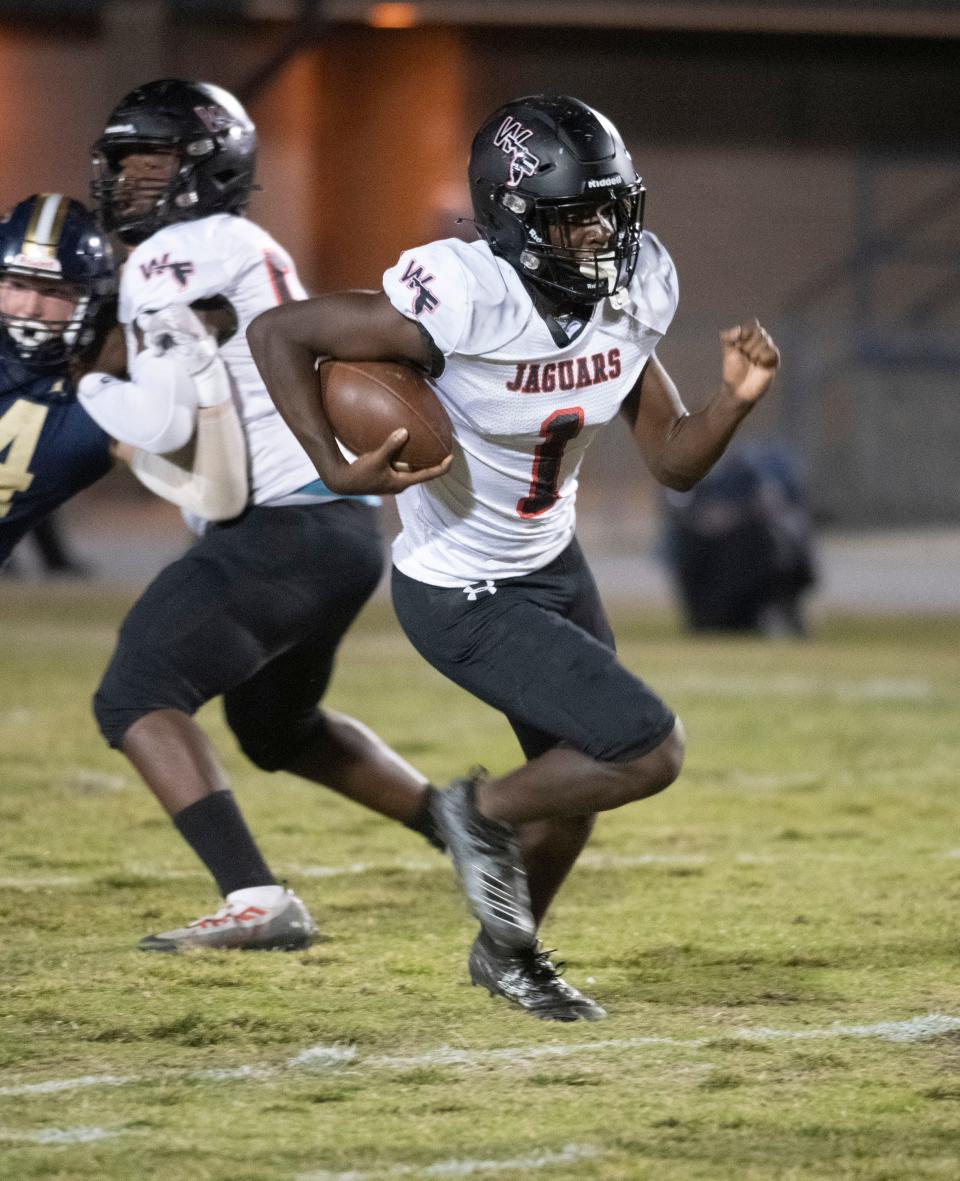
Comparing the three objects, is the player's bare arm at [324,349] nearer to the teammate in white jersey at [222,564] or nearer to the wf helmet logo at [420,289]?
the wf helmet logo at [420,289]

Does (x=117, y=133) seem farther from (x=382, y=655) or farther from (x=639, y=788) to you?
(x=382, y=655)

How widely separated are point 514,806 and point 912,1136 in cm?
106

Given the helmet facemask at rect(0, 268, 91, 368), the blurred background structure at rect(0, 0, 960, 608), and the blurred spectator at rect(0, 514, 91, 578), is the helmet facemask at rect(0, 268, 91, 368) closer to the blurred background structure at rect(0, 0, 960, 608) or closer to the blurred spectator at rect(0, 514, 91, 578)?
the blurred spectator at rect(0, 514, 91, 578)

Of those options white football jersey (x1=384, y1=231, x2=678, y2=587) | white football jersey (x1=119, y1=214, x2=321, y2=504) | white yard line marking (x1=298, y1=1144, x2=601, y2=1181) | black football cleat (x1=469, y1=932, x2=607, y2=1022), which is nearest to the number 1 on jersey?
white football jersey (x1=384, y1=231, x2=678, y2=587)

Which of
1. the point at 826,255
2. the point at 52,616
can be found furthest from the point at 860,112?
the point at 52,616

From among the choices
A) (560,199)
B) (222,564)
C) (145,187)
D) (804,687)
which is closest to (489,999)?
(222,564)

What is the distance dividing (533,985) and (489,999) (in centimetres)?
12

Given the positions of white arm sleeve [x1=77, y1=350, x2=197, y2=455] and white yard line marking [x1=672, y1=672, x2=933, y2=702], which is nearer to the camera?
white arm sleeve [x1=77, y1=350, x2=197, y2=455]

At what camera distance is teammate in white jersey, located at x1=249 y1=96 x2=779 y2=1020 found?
12.0ft

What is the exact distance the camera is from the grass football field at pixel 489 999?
117 inches

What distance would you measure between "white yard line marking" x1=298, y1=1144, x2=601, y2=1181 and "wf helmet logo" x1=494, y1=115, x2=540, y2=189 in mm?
1777

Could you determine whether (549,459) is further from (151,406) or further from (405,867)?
(405,867)

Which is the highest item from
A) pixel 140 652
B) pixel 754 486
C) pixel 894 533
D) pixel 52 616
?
pixel 140 652

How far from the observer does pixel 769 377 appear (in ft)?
12.4
